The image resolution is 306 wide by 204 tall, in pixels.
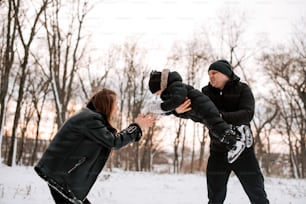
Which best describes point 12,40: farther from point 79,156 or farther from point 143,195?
point 79,156

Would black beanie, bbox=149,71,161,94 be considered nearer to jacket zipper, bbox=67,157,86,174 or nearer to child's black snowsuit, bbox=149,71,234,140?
child's black snowsuit, bbox=149,71,234,140

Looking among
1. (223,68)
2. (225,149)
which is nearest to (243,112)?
(225,149)

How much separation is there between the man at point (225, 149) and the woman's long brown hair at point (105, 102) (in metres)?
1.16

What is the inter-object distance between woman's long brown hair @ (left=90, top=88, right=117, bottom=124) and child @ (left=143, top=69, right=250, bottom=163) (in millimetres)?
546

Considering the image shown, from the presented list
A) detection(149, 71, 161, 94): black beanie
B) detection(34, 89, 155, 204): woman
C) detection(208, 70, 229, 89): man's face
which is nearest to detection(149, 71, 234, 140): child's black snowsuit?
detection(149, 71, 161, 94): black beanie

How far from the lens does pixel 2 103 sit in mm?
15047

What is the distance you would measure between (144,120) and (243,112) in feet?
3.31

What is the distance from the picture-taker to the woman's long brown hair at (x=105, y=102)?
279 cm

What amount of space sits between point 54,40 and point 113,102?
52.1ft

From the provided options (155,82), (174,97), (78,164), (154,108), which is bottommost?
(78,164)

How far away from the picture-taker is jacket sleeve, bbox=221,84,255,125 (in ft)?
10.3

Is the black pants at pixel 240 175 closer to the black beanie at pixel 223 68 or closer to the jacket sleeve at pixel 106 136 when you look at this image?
the black beanie at pixel 223 68

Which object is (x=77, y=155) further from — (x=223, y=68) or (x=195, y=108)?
(x=223, y=68)

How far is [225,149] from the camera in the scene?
3.31 metres
